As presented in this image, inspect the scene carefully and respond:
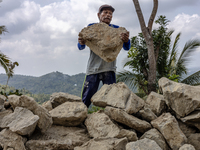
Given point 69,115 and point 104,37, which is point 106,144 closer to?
point 69,115

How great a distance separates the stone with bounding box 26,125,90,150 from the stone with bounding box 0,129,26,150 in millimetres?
125

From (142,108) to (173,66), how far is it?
6030 millimetres

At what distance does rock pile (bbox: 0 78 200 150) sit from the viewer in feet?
7.89

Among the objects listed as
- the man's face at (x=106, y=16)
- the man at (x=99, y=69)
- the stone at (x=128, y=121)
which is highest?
the man's face at (x=106, y=16)

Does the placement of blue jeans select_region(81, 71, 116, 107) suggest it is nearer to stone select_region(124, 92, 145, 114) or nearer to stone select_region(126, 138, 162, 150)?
stone select_region(124, 92, 145, 114)

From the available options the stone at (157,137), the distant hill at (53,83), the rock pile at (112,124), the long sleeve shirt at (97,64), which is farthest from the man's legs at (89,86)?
the distant hill at (53,83)

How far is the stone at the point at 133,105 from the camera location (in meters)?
2.97

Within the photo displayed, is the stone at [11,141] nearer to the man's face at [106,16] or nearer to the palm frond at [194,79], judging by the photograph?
the man's face at [106,16]

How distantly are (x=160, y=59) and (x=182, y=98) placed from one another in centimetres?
583

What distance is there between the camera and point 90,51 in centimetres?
393

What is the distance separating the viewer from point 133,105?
121 inches

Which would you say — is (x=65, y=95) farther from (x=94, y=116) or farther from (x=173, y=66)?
(x=173, y=66)

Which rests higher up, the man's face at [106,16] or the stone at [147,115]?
the man's face at [106,16]

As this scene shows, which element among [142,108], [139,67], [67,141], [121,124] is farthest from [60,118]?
[139,67]
